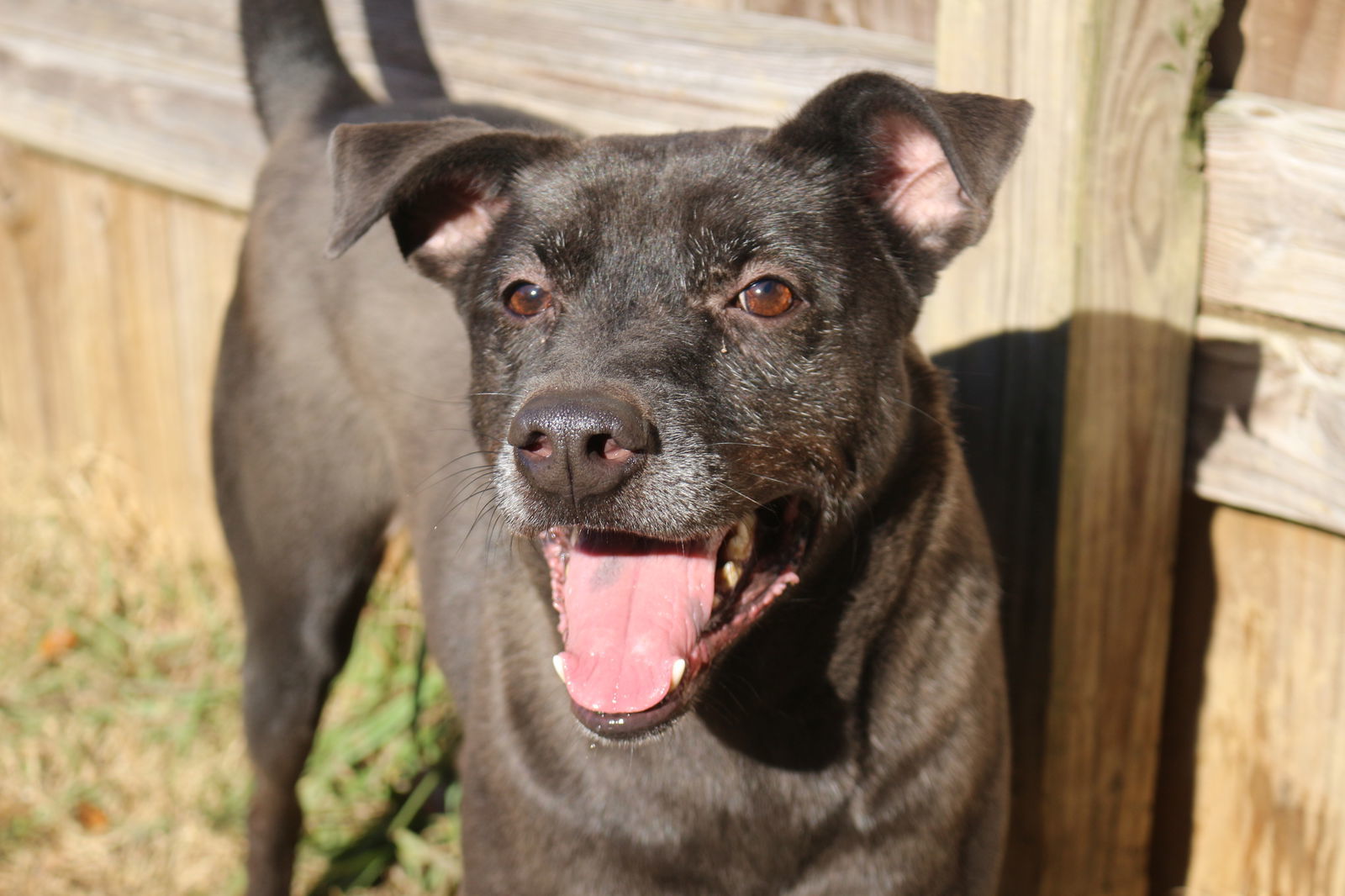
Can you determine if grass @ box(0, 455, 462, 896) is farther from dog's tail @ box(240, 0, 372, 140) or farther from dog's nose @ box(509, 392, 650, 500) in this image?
dog's nose @ box(509, 392, 650, 500)

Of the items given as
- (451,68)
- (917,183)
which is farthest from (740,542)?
(451,68)

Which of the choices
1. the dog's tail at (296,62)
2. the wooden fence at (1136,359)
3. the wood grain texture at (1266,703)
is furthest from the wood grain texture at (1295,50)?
the dog's tail at (296,62)

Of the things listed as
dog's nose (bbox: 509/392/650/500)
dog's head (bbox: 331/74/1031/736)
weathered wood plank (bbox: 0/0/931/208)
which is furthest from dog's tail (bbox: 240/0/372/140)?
dog's nose (bbox: 509/392/650/500)

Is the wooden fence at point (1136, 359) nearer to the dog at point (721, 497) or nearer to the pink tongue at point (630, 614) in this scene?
the dog at point (721, 497)

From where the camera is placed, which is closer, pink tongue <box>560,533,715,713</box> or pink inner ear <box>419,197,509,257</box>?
pink tongue <box>560,533,715,713</box>

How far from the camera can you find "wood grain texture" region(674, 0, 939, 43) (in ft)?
9.20

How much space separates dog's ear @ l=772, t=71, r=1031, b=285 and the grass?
82.2 inches

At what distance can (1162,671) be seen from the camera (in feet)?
9.41

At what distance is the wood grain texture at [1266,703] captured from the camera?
8.75 ft

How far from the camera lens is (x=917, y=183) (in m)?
2.34

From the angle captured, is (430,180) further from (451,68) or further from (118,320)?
(118,320)

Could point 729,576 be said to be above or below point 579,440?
below

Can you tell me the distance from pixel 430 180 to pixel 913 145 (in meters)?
0.82

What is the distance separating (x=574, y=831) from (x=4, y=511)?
395 cm
